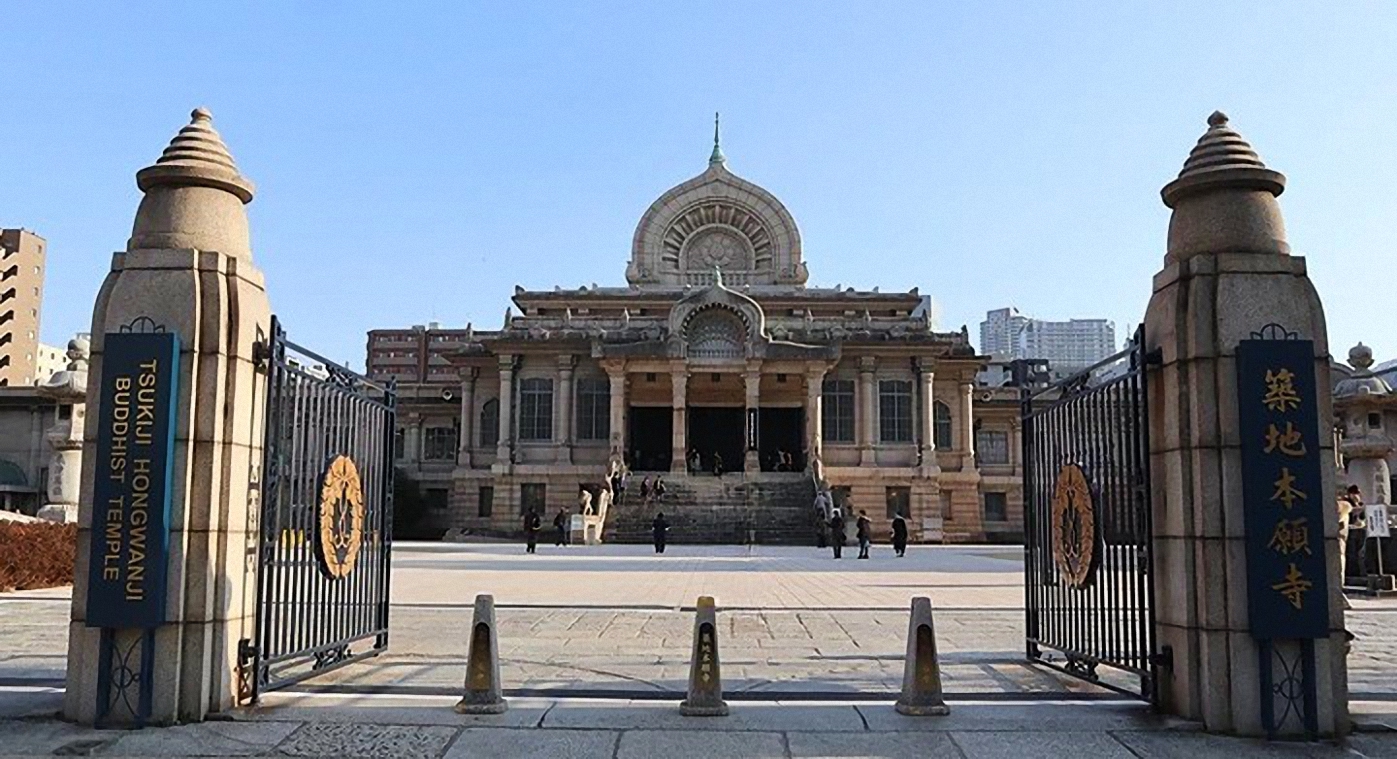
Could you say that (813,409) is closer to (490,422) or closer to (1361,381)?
(490,422)

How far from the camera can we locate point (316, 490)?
8992 mm

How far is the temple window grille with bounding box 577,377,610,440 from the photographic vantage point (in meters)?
49.4

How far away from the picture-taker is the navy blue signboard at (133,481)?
7.34 meters

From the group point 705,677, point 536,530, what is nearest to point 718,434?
point 536,530

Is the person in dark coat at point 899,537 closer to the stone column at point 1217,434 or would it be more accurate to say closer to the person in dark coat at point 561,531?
the person in dark coat at point 561,531

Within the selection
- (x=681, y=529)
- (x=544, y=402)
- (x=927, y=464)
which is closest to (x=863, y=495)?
(x=927, y=464)

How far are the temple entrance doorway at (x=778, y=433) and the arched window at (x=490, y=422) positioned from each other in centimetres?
1211

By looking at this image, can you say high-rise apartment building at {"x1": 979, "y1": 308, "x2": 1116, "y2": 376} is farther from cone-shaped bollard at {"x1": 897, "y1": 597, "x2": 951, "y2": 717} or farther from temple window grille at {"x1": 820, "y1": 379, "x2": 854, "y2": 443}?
cone-shaped bollard at {"x1": 897, "y1": 597, "x2": 951, "y2": 717}

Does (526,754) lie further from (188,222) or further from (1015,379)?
(1015,379)

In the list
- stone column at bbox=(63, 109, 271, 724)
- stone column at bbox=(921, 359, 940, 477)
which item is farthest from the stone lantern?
stone column at bbox=(63, 109, 271, 724)

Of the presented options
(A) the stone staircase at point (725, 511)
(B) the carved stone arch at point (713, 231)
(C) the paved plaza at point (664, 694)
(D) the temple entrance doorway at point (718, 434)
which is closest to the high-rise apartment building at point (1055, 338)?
(B) the carved stone arch at point (713, 231)

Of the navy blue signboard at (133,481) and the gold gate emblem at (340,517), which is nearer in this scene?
the navy blue signboard at (133,481)

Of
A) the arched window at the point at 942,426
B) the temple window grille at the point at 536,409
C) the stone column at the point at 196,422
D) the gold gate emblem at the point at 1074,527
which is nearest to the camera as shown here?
the stone column at the point at 196,422

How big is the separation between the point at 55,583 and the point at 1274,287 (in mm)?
20148
